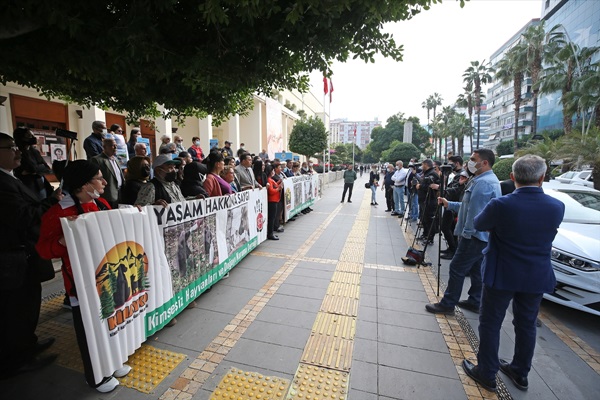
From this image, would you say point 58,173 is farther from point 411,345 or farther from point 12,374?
point 411,345

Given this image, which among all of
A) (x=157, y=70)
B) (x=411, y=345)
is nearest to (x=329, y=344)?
(x=411, y=345)

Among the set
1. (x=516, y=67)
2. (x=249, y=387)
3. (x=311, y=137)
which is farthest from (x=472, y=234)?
(x=516, y=67)

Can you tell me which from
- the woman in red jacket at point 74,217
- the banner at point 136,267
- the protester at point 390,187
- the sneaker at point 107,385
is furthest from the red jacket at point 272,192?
the protester at point 390,187

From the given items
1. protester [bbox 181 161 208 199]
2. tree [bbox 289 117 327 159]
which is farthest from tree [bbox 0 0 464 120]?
tree [bbox 289 117 327 159]

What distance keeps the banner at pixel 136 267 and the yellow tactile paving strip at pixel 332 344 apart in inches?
64.8

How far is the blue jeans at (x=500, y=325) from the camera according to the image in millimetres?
2701

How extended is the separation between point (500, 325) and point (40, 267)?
4474mm

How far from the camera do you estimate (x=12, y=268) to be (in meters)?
2.60

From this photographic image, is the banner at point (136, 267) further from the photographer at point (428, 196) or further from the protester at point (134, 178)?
the photographer at point (428, 196)

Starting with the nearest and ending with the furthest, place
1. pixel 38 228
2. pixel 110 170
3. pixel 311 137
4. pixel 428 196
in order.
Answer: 1. pixel 38 228
2. pixel 110 170
3. pixel 428 196
4. pixel 311 137

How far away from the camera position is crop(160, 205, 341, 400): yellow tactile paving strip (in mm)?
2643

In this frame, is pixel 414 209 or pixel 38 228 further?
pixel 414 209

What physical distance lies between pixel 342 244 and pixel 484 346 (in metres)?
4.52

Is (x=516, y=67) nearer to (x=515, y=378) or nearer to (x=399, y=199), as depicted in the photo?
(x=399, y=199)
